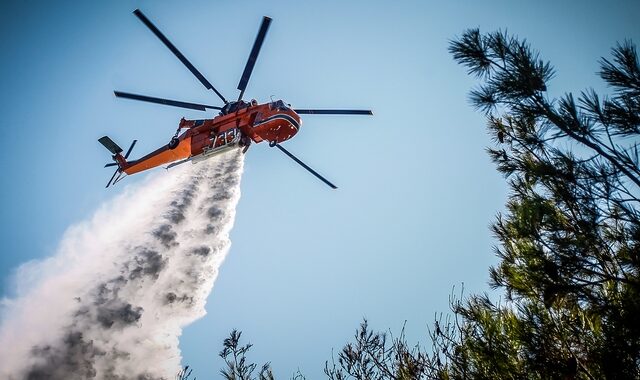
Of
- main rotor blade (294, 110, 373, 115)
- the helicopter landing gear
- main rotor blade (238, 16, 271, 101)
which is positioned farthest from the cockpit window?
the helicopter landing gear

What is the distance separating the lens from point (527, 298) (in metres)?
4.68

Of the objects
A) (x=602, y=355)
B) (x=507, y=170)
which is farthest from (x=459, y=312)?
(x=507, y=170)

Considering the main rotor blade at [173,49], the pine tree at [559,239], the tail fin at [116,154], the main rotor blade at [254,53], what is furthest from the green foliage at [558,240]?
the tail fin at [116,154]

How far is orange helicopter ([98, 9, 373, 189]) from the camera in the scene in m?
12.0

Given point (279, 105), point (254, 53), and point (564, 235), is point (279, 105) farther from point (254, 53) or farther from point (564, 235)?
point (564, 235)

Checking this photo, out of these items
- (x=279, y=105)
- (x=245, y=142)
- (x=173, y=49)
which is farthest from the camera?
(x=245, y=142)

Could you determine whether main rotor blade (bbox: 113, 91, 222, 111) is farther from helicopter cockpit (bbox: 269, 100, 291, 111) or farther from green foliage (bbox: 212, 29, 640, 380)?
green foliage (bbox: 212, 29, 640, 380)

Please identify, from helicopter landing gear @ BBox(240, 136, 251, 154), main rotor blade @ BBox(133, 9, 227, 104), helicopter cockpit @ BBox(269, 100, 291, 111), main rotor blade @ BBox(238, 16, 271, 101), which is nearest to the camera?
main rotor blade @ BBox(238, 16, 271, 101)

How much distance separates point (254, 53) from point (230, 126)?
156 inches

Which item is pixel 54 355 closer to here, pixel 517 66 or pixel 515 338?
pixel 515 338

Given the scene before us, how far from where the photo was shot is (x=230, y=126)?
1373cm

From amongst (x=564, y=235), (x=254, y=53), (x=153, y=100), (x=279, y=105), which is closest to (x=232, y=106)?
(x=279, y=105)

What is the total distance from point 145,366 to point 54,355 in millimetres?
2728

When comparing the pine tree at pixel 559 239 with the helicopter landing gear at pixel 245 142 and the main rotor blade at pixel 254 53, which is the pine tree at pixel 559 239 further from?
the helicopter landing gear at pixel 245 142
